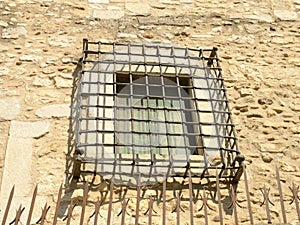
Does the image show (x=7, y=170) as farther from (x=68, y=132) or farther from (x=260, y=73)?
(x=260, y=73)

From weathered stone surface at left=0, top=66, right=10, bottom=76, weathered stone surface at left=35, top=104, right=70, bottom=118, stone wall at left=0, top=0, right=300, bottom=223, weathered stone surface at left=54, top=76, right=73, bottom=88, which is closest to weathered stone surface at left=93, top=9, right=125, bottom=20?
stone wall at left=0, top=0, right=300, bottom=223

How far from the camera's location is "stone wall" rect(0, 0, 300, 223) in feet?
11.6

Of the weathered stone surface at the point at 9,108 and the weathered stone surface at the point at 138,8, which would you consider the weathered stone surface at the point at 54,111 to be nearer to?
the weathered stone surface at the point at 9,108

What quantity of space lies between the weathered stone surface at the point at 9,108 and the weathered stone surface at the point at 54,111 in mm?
160

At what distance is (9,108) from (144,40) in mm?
1359

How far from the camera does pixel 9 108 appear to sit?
3756 mm

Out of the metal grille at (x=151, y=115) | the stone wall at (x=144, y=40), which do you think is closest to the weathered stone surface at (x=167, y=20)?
the stone wall at (x=144, y=40)

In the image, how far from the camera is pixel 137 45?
172 inches

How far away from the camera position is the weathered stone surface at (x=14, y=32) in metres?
4.35

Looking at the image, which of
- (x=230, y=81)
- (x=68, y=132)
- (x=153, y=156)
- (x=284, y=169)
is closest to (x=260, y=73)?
(x=230, y=81)

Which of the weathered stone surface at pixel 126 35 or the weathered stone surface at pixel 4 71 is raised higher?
the weathered stone surface at pixel 126 35

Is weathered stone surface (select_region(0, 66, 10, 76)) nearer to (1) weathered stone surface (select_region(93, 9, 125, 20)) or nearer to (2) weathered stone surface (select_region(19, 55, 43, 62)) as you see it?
(2) weathered stone surface (select_region(19, 55, 43, 62))

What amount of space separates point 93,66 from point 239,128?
1274 millimetres

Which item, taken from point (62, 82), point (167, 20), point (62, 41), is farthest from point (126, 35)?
point (62, 82)
